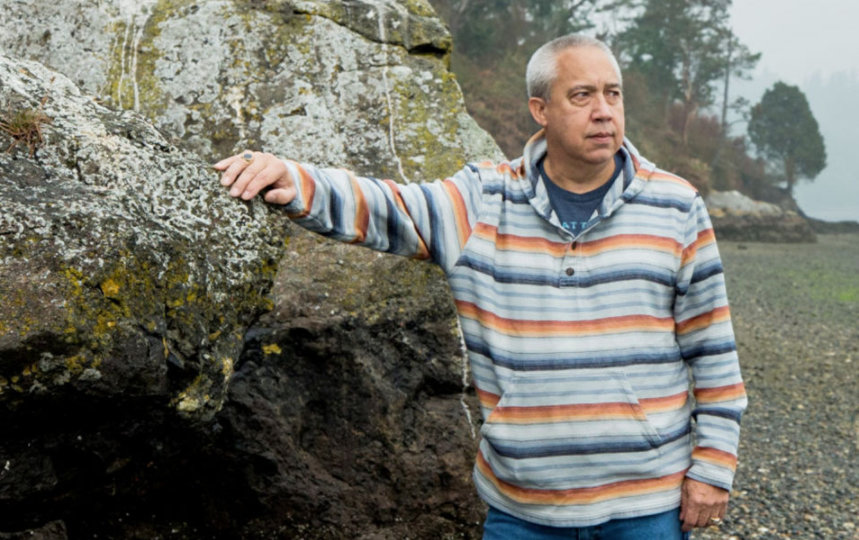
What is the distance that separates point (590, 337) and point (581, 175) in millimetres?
543

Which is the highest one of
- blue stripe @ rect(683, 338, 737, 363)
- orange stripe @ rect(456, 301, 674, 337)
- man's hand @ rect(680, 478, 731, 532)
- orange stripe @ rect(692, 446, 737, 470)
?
orange stripe @ rect(456, 301, 674, 337)

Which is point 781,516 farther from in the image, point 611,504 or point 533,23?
point 533,23

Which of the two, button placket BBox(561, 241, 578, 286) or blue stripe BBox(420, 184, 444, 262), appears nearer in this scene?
button placket BBox(561, 241, 578, 286)

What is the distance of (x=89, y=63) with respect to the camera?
4852mm

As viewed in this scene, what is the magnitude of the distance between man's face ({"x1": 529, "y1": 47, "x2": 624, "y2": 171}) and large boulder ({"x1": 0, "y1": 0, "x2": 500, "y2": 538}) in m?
1.01

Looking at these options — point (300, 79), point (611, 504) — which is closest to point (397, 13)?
point (300, 79)

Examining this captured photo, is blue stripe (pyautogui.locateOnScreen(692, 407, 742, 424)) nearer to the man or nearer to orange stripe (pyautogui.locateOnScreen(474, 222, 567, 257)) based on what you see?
the man

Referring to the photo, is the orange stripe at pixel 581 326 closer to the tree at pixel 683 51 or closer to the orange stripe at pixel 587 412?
the orange stripe at pixel 587 412

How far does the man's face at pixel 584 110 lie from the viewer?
2.85 m

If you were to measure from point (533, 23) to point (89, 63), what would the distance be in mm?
33673

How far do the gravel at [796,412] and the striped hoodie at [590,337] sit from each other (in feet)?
10.9

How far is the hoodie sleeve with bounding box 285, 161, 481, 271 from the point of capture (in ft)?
9.62

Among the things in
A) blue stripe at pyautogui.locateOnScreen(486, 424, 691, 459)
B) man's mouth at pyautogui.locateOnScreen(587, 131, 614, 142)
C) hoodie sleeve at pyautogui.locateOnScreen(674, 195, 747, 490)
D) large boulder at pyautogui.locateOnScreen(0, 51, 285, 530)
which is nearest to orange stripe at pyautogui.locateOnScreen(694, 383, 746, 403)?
hoodie sleeve at pyautogui.locateOnScreen(674, 195, 747, 490)

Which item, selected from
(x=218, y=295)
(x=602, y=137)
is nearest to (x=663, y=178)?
(x=602, y=137)
